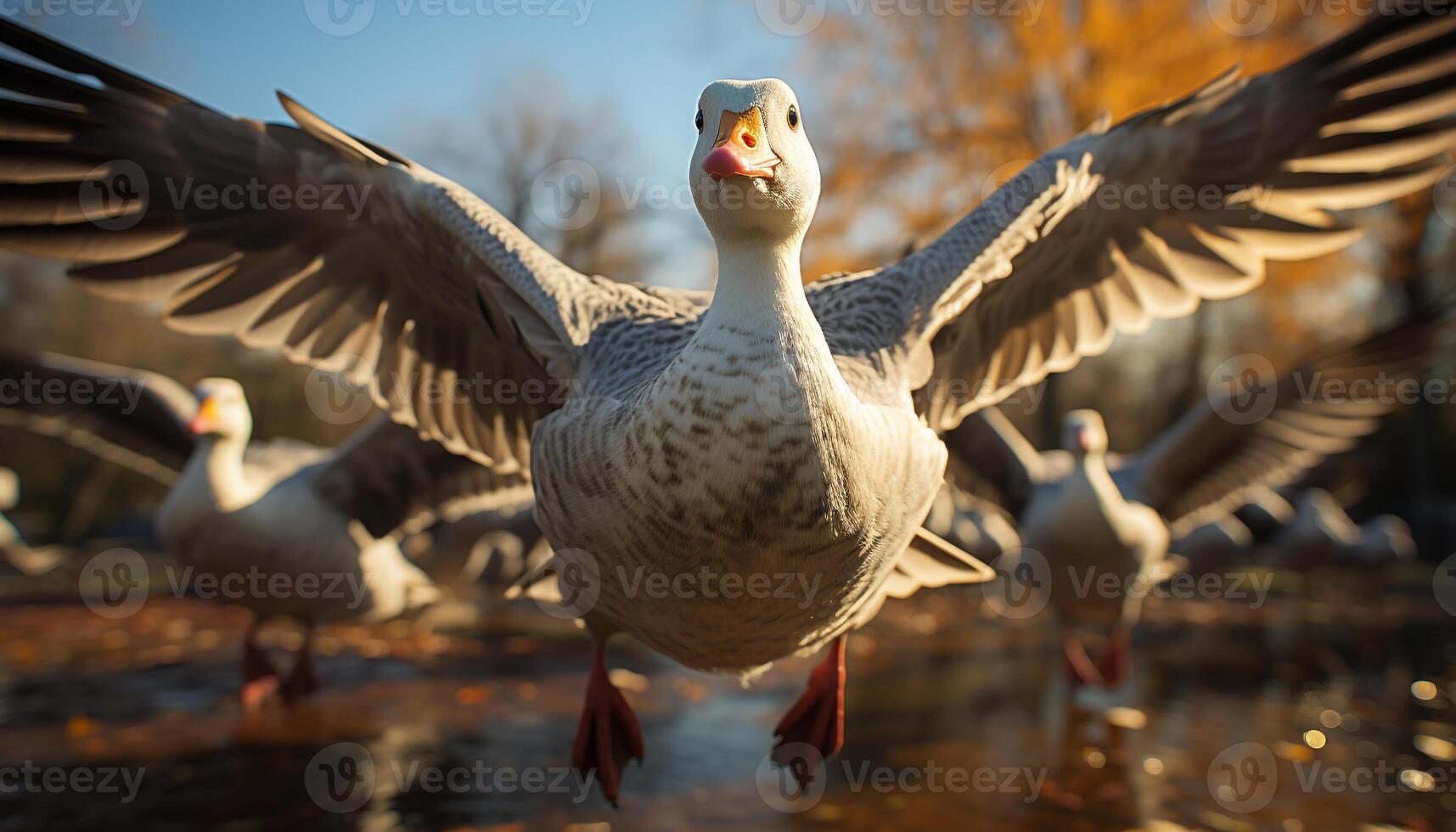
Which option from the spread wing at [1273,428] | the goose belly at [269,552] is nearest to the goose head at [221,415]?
the goose belly at [269,552]

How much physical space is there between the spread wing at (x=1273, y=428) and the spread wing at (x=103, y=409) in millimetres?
9278

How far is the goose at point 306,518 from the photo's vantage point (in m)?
6.56

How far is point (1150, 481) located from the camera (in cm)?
866

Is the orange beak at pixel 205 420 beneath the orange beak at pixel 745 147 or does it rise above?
beneath

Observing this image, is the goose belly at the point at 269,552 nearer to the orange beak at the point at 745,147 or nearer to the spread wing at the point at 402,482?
the spread wing at the point at 402,482

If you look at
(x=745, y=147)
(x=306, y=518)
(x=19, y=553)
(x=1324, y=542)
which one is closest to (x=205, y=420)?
(x=306, y=518)

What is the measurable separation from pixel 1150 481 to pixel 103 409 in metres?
10.1

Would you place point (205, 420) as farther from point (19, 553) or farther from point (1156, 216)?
point (1156, 216)

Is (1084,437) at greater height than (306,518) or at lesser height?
greater

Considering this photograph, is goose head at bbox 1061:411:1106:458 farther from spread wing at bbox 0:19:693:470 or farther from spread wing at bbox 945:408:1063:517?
spread wing at bbox 0:19:693:470

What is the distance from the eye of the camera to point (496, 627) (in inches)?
395

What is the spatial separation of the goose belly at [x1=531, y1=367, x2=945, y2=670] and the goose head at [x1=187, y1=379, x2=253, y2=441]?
4.78 m

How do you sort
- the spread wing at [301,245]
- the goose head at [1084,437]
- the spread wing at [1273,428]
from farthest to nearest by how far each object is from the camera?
1. the goose head at [1084,437]
2. the spread wing at [1273,428]
3. the spread wing at [301,245]

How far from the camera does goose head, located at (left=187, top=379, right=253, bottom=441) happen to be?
6.80m
